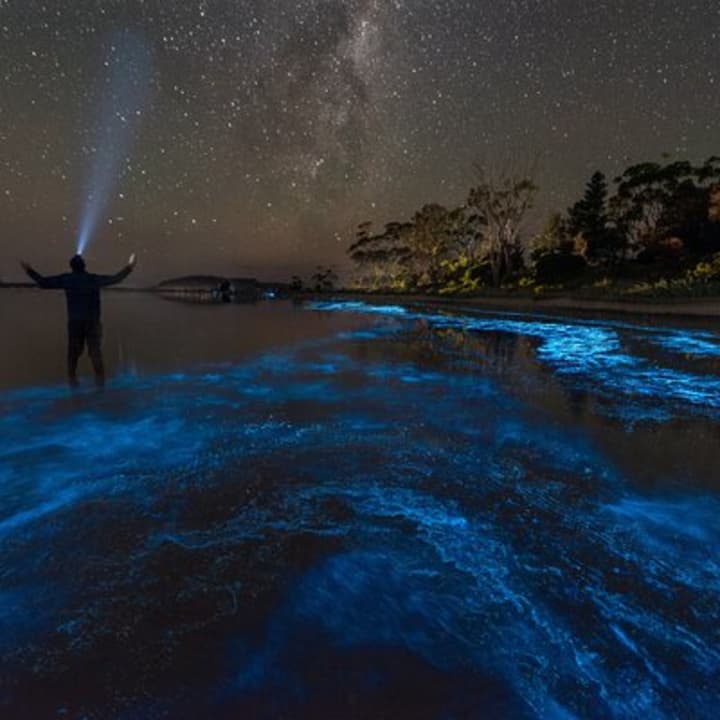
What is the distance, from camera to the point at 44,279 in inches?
304

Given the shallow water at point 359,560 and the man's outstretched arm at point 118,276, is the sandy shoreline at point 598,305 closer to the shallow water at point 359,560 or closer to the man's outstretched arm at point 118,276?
the shallow water at point 359,560

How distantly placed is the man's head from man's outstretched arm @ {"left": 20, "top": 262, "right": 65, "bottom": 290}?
24 cm

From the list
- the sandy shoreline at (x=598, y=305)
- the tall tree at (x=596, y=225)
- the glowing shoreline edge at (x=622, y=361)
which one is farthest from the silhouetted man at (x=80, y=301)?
the tall tree at (x=596, y=225)

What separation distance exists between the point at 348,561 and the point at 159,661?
108cm

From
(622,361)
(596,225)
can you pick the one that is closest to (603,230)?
(596,225)

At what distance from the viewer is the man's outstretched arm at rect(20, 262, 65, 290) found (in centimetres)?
755

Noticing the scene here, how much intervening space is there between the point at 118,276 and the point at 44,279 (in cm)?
109

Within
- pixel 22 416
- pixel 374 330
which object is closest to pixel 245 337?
pixel 374 330

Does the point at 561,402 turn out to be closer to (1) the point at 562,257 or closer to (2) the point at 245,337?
(2) the point at 245,337

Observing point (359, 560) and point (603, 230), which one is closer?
point (359, 560)

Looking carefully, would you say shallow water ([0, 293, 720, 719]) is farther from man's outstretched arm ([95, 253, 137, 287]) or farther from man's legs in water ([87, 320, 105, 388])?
man's outstretched arm ([95, 253, 137, 287])

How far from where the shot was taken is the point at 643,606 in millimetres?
2352

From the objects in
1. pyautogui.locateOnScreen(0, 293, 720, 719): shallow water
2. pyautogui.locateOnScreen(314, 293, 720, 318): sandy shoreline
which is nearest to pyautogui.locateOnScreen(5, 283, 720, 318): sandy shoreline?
pyautogui.locateOnScreen(314, 293, 720, 318): sandy shoreline

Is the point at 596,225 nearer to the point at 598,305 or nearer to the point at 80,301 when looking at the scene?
the point at 598,305
